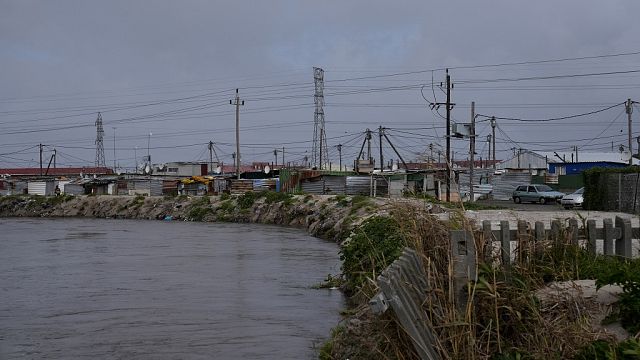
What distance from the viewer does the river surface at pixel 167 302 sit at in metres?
11.5

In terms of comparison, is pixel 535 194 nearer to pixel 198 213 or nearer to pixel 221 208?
pixel 221 208

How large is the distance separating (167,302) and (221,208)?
41.2 m

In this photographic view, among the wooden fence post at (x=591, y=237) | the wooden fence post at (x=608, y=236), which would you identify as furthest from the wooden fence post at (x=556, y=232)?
the wooden fence post at (x=608, y=236)

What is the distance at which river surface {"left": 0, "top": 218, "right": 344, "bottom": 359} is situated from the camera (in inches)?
453

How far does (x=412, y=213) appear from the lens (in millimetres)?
8273

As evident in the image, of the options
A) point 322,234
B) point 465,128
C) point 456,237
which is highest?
point 465,128

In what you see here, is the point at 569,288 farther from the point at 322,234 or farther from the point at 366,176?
the point at 366,176

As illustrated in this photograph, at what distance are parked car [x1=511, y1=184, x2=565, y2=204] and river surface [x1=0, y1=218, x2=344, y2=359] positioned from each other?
91.0 feet

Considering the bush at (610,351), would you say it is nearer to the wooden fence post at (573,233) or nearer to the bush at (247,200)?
the wooden fence post at (573,233)

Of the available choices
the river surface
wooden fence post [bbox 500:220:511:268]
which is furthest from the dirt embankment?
wooden fence post [bbox 500:220:511:268]

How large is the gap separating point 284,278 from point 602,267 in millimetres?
12600

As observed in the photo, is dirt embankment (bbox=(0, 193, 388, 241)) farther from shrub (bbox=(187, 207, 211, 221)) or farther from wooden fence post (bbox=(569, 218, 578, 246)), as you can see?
wooden fence post (bbox=(569, 218, 578, 246))

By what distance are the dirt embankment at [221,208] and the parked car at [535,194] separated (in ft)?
52.3

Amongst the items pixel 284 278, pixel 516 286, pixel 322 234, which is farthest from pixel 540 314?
pixel 322 234
